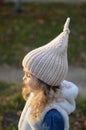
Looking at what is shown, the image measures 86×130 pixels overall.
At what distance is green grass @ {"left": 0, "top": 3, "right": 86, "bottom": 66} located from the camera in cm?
900

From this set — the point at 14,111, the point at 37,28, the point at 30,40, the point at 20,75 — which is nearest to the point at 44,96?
the point at 14,111

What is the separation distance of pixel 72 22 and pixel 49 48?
6.77 meters

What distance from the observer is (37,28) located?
394 inches

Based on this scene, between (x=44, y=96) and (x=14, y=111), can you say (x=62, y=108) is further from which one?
(x=14, y=111)

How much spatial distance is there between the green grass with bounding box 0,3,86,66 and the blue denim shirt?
16.5ft

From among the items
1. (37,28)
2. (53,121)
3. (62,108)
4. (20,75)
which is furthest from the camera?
(37,28)

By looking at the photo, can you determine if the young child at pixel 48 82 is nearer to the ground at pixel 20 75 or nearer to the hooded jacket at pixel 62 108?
the hooded jacket at pixel 62 108

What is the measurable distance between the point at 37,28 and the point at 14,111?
13.3ft

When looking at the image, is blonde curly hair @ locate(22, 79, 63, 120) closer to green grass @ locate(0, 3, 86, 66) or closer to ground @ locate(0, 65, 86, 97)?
ground @ locate(0, 65, 86, 97)

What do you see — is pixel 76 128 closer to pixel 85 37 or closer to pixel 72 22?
pixel 85 37

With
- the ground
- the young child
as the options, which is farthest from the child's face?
the ground

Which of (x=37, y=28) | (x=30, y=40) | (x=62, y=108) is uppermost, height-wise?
(x=37, y=28)

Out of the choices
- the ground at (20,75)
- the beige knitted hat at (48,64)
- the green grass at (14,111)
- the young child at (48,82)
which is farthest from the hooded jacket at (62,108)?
the ground at (20,75)

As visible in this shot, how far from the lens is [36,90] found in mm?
3656
